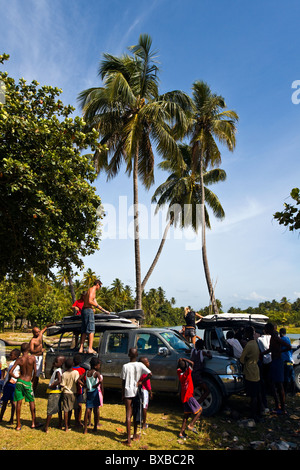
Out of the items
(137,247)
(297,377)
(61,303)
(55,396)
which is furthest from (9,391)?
(61,303)

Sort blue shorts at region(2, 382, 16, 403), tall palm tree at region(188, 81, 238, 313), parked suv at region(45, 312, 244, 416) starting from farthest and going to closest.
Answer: tall palm tree at region(188, 81, 238, 313), parked suv at region(45, 312, 244, 416), blue shorts at region(2, 382, 16, 403)

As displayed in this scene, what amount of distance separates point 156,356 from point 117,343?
109cm

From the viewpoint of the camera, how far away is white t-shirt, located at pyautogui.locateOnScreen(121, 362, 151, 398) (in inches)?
224

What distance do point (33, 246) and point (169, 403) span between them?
6864mm

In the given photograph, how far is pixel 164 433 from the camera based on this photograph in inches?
233

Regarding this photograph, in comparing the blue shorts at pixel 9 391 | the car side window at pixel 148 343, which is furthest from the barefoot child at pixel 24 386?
the car side window at pixel 148 343

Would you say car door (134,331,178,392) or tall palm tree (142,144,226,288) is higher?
tall palm tree (142,144,226,288)

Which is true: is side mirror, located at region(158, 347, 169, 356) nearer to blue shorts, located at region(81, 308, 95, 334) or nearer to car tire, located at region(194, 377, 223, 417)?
car tire, located at region(194, 377, 223, 417)

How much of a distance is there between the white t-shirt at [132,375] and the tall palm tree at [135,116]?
1096 cm

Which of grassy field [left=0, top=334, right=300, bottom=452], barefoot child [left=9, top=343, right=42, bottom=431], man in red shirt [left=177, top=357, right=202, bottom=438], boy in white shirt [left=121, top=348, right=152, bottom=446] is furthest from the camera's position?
barefoot child [left=9, top=343, right=42, bottom=431]

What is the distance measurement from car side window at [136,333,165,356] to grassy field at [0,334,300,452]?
4.04 ft

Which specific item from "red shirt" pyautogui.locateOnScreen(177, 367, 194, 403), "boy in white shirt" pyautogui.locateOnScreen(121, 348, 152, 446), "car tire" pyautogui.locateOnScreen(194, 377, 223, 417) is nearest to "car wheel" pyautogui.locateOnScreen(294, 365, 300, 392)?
"car tire" pyautogui.locateOnScreen(194, 377, 223, 417)

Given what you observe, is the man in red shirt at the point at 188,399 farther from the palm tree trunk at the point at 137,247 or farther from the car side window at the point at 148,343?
the palm tree trunk at the point at 137,247

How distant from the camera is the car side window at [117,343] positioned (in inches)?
312
